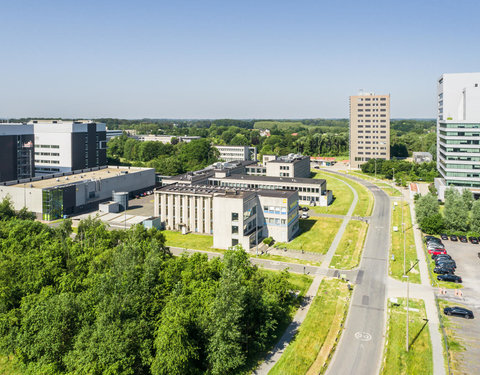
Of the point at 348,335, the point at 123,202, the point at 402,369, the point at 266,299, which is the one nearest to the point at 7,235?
the point at 123,202

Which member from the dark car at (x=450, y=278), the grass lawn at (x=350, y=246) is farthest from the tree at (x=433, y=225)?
the dark car at (x=450, y=278)

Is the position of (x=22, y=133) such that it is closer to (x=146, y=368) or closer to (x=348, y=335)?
(x=146, y=368)

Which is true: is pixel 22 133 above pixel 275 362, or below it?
above

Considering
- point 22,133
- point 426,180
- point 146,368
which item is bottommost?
point 146,368

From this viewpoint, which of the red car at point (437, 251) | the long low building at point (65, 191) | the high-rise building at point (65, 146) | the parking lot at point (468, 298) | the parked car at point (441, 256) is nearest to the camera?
the parking lot at point (468, 298)

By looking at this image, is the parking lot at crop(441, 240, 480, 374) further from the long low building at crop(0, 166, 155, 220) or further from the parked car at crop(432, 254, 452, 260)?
the long low building at crop(0, 166, 155, 220)

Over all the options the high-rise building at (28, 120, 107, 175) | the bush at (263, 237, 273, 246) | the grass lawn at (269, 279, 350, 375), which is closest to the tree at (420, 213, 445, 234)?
the bush at (263, 237, 273, 246)

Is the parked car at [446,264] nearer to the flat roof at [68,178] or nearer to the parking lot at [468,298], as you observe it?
the parking lot at [468,298]
